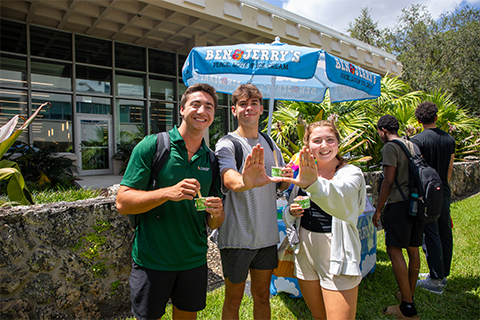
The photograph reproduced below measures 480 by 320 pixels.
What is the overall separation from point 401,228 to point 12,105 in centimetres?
1100

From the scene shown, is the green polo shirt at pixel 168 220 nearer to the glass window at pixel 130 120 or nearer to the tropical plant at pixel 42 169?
the tropical plant at pixel 42 169

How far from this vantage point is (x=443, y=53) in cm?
2105

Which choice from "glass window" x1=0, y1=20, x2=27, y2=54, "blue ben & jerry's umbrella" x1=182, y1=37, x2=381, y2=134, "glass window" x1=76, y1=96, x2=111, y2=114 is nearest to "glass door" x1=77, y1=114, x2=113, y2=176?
"glass window" x1=76, y1=96, x2=111, y2=114

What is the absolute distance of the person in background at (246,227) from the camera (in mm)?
2113

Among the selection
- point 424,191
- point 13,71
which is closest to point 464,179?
point 424,191

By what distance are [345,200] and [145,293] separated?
4.59 ft

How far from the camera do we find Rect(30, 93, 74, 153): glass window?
368 inches

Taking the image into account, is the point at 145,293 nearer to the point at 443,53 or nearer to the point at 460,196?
the point at 460,196

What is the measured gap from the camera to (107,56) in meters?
10.5

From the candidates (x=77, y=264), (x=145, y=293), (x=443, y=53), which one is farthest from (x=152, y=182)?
(x=443, y=53)

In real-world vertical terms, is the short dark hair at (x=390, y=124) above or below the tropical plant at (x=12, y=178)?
above

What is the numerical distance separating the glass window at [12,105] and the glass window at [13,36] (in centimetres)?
135

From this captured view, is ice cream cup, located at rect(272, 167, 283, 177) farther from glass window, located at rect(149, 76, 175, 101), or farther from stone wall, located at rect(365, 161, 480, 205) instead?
glass window, located at rect(149, 76, 175, 101)

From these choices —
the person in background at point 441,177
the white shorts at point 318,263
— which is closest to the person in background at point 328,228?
the white shorts at point 318,263
